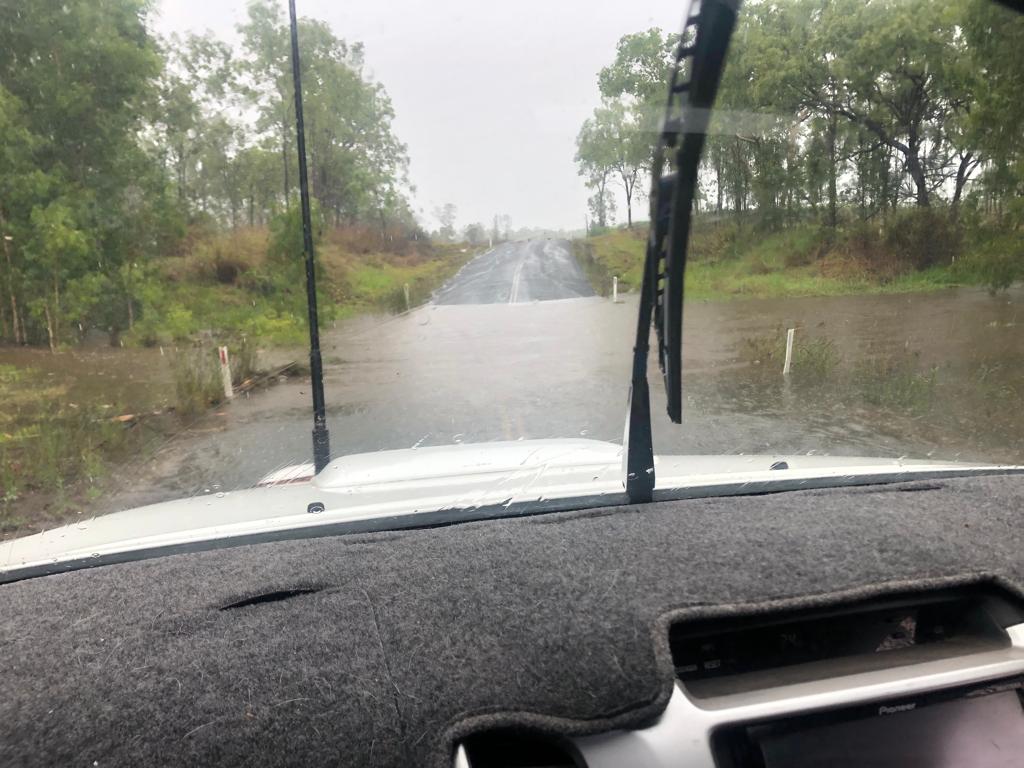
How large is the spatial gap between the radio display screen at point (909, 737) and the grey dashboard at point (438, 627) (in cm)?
7

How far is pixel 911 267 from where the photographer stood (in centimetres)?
503

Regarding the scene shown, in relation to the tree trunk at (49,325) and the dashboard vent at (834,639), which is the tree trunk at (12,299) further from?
the dashboard vent at (834,639)

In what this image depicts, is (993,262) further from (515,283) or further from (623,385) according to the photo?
(515,283)

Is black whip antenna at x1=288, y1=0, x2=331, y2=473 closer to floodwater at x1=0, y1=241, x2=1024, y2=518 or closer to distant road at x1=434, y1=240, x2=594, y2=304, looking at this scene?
floodwater at x1=0, y1=241, x2=1024, y2=518

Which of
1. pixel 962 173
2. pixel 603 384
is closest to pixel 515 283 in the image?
pixel 603 384

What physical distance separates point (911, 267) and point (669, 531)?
363cm

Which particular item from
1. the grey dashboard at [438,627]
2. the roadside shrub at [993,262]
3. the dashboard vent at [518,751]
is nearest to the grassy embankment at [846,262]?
the roadside shrub at [993,262]

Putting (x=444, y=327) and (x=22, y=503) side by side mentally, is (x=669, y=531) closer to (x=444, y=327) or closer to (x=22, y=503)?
(x=22, y=503)

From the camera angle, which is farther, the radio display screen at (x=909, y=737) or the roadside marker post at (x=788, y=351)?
the roadside marker post at (x=788, y=351)

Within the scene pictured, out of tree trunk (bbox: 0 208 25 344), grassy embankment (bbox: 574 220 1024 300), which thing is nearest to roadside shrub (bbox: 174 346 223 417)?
tree trunk (bbox: 0 208 25 344)

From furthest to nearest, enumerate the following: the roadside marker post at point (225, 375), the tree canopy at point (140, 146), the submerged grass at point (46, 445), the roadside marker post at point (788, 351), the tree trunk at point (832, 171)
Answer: the roadside marker post at point (788, 351) < the roadside marker post at point (225, 375) < the tree trunk at point (832, 171) < the submerged grass at point (46, 445) < the tree canopy at point (140, 146)

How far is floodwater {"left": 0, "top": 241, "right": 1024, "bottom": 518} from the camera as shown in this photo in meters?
4.75

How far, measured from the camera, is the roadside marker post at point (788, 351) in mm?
6121

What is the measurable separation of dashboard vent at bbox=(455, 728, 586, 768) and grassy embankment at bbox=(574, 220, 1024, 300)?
2882 mm
